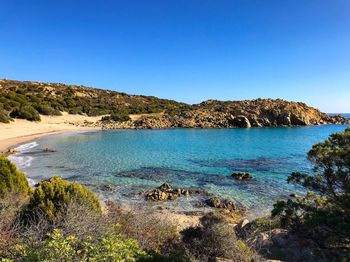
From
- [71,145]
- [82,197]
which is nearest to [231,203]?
[82,197]

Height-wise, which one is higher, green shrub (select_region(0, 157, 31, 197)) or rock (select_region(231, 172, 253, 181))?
green shrub (select_region(0, 157, 31, 197))

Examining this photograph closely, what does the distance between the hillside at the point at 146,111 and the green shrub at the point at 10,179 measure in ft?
147

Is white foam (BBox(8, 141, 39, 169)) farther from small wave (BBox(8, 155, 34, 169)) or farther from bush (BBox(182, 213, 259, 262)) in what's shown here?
bush (BBox(182, 213, 259, 262))

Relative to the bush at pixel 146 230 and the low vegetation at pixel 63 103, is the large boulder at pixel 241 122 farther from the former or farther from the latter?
the bush at pixel 146 230

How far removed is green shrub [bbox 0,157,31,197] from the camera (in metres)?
13.1

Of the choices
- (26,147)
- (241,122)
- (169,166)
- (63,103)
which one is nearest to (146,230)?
(169,166)

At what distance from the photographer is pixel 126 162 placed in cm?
2866

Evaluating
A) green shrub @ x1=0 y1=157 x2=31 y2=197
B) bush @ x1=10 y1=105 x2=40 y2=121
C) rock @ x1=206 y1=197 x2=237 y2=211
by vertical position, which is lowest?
rock @ x1=206 y1=197 x2=237 y2=211

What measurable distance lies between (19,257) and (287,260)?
7.37 metres

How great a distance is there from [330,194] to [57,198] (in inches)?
320

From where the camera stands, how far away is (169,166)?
1083 inches

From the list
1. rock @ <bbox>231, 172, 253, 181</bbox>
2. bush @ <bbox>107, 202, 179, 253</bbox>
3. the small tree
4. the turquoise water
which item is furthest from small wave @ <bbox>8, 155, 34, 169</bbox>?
the small tree

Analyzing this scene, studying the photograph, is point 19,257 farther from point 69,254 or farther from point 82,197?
point 82,197

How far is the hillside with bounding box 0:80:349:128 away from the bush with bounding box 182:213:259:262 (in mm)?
52606
